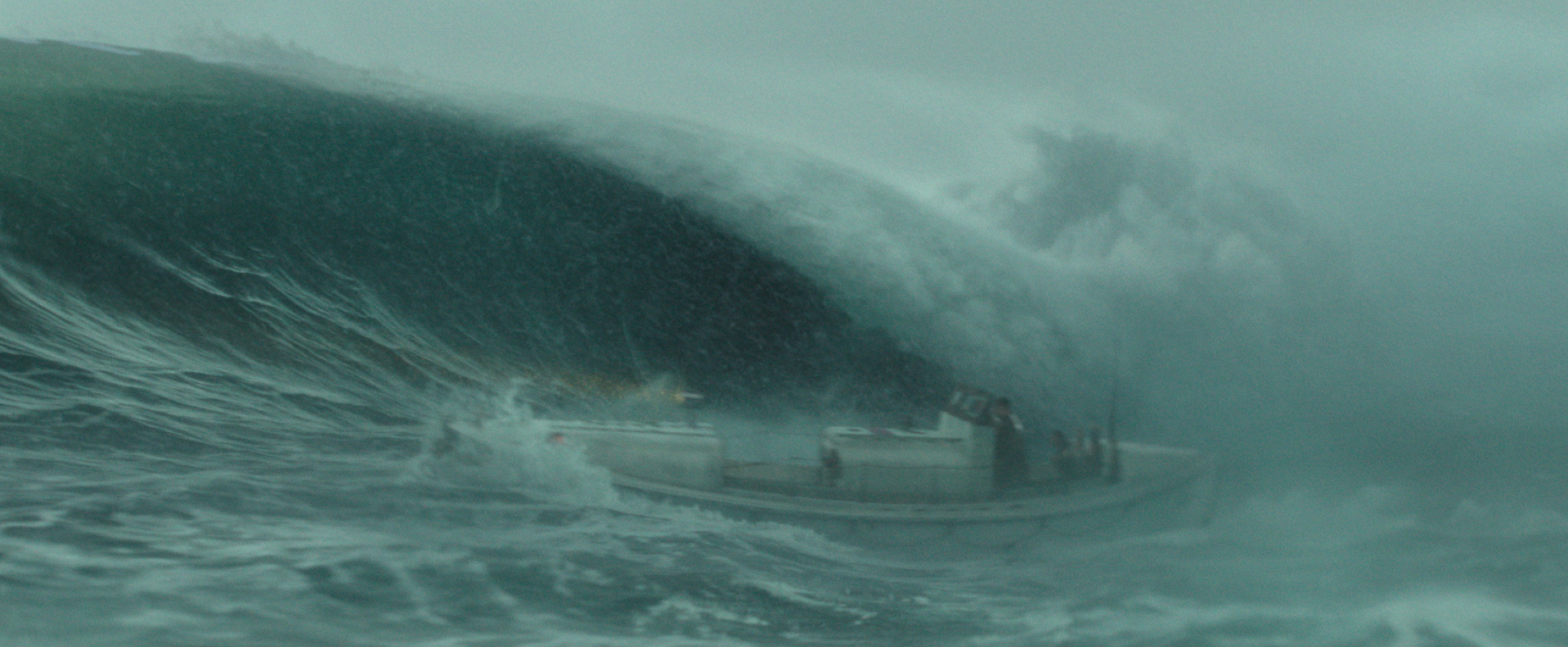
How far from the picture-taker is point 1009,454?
12.0 ft

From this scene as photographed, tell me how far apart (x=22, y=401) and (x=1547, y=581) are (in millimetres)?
5606

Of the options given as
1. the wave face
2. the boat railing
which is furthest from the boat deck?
the wave face

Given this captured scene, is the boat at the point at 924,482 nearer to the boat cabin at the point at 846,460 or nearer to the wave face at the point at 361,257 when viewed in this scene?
the boat cabin at the point at 846,460

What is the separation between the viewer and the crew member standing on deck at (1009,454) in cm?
363

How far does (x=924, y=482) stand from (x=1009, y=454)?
311 mm

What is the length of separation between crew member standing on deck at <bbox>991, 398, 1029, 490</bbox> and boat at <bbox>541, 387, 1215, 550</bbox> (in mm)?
16

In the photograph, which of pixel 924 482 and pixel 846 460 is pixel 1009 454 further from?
pixel 846 460

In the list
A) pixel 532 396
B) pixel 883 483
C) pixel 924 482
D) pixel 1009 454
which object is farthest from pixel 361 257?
pixel 1009 454

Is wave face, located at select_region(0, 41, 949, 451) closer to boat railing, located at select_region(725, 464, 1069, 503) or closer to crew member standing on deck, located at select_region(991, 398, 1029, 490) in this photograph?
boat railing, located at select_region(725, 464, 1069, 503)

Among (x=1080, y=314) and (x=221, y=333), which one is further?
(x=221, y=333)

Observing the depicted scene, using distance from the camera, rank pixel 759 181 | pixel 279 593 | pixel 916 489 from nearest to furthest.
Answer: pixel 279 593 < pixel 916 489 < pixel 759 181

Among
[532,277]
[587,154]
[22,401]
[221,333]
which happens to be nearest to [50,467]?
[22,401]

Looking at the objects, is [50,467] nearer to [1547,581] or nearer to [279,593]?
[279,593]

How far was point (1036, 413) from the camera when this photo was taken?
3.75m
